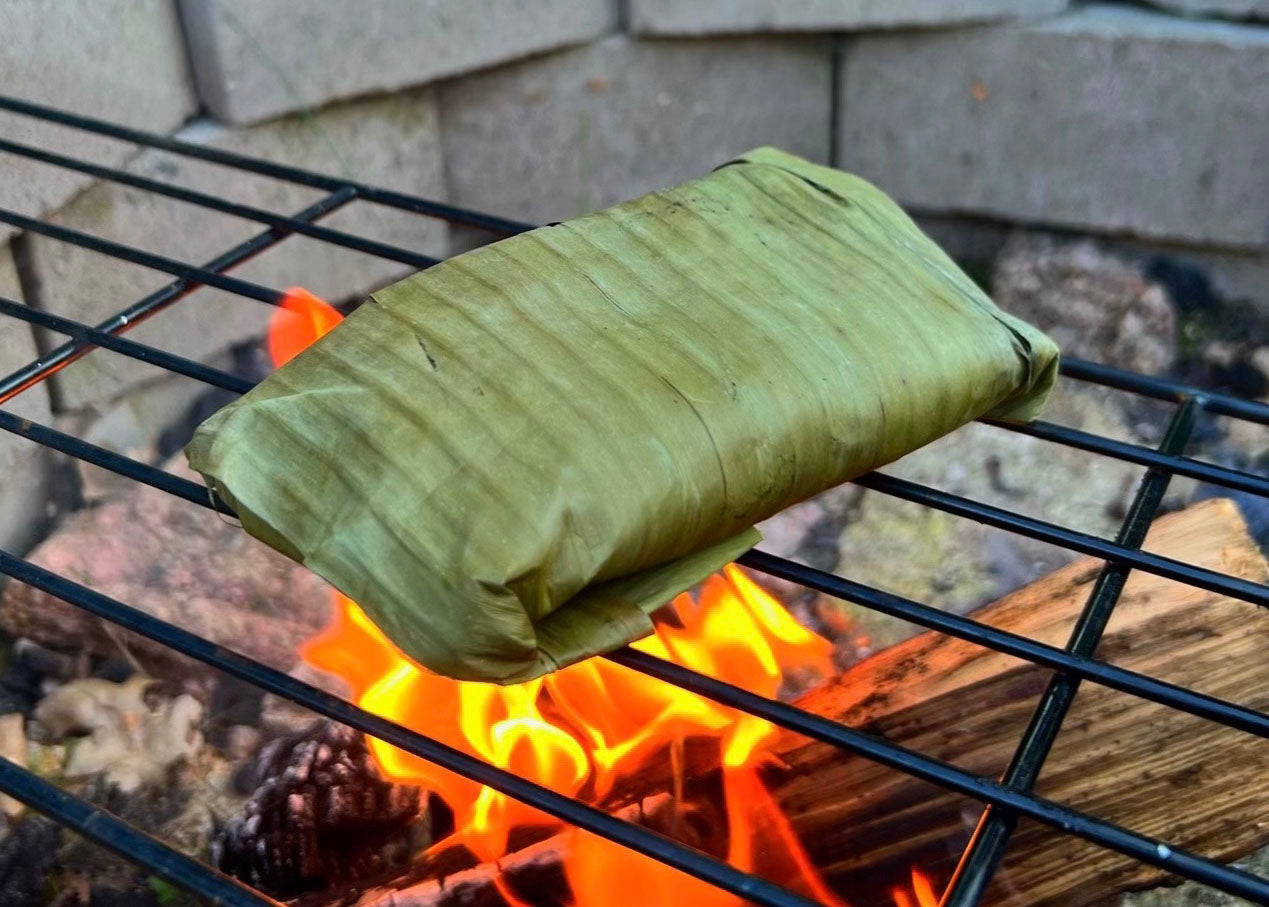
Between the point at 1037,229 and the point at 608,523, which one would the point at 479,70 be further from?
the point at 608,523

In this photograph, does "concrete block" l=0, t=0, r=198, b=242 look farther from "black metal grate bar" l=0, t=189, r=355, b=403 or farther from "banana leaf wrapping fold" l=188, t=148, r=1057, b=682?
"banana leaf wrapping fold" l=188, t=148, r=1057, b=682

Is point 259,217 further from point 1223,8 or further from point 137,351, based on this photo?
point 1223,8

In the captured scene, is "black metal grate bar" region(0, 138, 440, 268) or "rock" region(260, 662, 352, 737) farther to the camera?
"rock" region(260, 662, 352, 737)

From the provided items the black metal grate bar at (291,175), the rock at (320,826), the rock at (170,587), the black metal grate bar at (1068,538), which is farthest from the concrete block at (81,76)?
the black metal grate bar at (1068,538)

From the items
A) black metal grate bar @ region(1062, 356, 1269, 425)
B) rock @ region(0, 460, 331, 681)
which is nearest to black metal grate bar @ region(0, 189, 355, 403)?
rock @ region(0, 460, 331, 681)

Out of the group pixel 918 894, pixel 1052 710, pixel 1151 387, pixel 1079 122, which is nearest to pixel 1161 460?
pixel 1151 387

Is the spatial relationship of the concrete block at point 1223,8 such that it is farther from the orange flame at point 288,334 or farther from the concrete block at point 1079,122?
the orange flame at point 288,334

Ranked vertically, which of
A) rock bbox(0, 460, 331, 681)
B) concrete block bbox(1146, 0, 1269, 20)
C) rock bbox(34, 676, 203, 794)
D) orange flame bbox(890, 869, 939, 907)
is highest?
concrete block bbox(1146, 0, 1269, 20)
